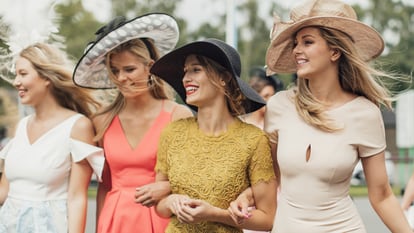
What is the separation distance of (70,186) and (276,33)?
4.78 ft

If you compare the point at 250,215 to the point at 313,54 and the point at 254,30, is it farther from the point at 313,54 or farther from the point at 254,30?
the point at 254,30

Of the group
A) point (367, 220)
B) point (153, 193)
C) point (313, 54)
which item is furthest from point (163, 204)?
point (367, 220)

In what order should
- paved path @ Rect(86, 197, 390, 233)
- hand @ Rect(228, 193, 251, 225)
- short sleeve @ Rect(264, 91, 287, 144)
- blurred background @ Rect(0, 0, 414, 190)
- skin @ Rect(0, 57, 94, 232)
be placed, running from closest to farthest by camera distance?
hand @ Rect(228, 193, 251, 225), short sleeve @ Rect(264, 91, 287, 144), skin @ Rect(0, 57, 94, 232), paved path @ Rect(86, 197, 390, 233), blurred background @ Rect(0, 0, 414, 190)

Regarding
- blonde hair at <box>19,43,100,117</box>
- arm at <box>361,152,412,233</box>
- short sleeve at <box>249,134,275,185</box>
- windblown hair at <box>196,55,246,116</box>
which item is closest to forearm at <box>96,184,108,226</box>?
blonde hair at <box>19,43,100,117</box>

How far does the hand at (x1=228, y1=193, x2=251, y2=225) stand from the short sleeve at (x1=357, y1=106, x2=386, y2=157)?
63 centimetres

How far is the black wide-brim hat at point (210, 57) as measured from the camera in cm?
411

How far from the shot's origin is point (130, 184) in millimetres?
4695

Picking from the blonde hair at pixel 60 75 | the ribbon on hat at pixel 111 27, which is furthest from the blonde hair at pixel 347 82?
the blonde hair at pixel 60 75

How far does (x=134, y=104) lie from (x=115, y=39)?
0.44m

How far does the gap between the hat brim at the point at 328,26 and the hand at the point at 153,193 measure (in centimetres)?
88

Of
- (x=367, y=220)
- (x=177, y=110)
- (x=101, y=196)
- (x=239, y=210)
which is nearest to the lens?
(x=239, y=210)

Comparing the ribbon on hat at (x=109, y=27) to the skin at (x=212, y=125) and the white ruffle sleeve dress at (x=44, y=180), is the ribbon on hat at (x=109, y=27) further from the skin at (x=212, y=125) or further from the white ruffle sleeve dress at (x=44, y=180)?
the skin at (x=212, y=125)

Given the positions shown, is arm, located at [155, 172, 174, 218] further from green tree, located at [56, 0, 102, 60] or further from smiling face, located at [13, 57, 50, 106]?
green tree, located at [56, 0, 102, 60]

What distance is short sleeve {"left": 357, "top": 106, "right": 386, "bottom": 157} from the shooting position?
4055 millimetres
